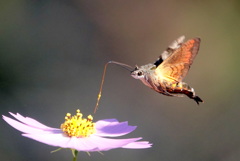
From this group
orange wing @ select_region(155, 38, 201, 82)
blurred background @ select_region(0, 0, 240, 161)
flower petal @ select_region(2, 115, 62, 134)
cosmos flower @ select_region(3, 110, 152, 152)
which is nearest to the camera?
flower petal @ select_region(2, 115, 62, 134)

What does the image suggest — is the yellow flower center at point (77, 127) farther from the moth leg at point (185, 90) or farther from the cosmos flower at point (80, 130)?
the moth leg at point (185, 90)

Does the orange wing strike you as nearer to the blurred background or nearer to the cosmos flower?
the cosmos flower

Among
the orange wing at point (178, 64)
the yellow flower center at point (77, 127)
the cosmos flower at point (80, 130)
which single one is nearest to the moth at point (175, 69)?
the orange wing at point (178, 64)

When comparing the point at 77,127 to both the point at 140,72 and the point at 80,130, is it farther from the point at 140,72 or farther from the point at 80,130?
the point at 140,72

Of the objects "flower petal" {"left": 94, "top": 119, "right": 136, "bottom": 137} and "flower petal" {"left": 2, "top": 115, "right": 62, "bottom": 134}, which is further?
"flower petal" {"left": 94, "top": 119, "right": 136, "bottom": 137}

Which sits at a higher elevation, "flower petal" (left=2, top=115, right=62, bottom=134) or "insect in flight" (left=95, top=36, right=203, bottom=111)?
"insect in flight" (left=95, top=36, right=203, bottom=111)

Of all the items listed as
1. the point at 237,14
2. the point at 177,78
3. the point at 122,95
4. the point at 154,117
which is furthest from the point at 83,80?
the point at 177,78

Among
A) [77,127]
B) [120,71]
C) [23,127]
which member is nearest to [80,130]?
[77,127]

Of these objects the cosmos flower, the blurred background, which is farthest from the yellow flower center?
the blurred background
